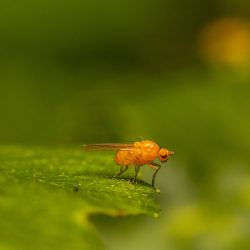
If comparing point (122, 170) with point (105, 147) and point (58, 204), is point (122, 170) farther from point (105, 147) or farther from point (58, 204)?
point (58, 204)

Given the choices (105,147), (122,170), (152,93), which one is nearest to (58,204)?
(105,147)

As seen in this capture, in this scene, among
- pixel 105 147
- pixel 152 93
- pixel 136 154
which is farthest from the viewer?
pixel 152 93

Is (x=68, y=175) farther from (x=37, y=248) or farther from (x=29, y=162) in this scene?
(x=37, y=248)

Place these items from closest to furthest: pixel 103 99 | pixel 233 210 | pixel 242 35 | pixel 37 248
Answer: pixel 37 248 < pixel 233 210 < pixel 103 99 < pixel 242 35

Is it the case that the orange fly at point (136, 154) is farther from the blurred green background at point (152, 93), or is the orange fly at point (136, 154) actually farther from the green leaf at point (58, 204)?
the blurred green background at point (152, 93)

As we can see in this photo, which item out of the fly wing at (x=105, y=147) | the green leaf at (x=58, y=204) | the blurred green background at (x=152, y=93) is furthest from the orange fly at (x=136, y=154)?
the blurred green background at (x=152, y=93)

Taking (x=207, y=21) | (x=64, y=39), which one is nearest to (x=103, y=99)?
(x=207, y=21)
